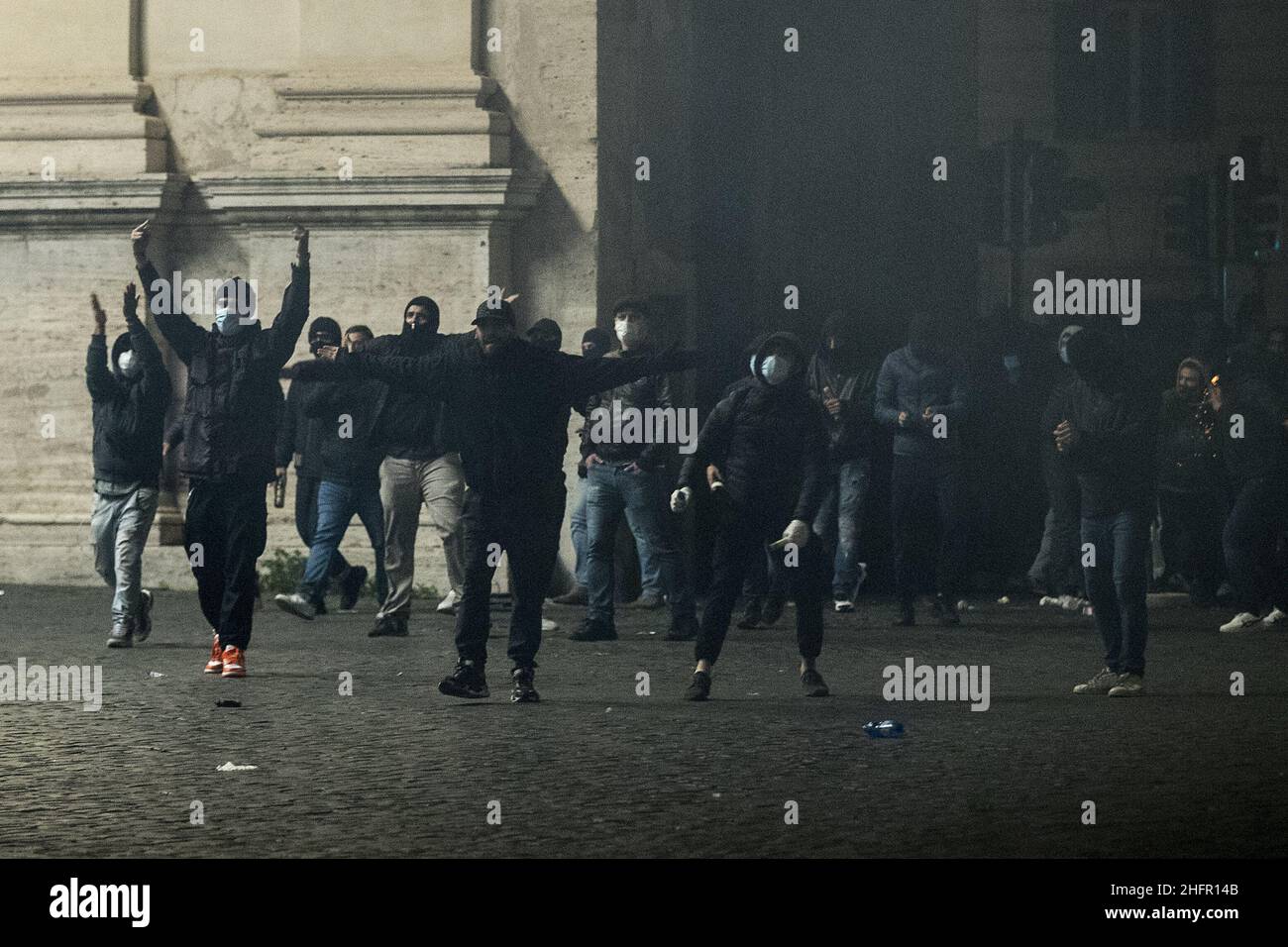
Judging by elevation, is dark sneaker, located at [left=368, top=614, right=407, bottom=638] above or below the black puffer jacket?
below

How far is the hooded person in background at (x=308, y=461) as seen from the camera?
1533 cm

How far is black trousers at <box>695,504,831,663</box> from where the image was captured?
11.2 metres

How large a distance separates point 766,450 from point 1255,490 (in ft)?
14.0

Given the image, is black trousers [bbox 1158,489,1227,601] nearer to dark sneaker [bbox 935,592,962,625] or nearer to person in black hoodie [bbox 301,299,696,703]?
dark sneaker [bbox 935,592,962,625]

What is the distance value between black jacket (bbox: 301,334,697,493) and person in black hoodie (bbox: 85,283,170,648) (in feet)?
8.01

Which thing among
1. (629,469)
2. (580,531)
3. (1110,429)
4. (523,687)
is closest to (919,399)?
(629,469)

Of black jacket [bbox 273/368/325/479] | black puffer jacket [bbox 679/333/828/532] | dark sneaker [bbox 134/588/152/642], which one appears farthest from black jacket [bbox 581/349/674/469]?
black puffer jacket [bbox 679/333/828/532]

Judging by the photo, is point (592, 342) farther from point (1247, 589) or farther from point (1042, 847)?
point (1042, 847)

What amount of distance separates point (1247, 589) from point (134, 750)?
754 cm

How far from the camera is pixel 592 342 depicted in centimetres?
1512

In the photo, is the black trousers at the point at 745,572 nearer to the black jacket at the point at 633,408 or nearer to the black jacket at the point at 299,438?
the black jacket at the point at 633,408

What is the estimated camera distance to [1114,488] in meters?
11.3
